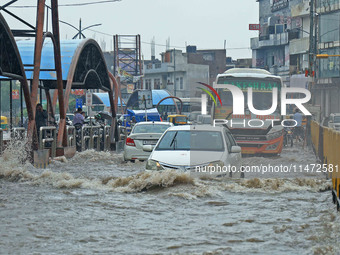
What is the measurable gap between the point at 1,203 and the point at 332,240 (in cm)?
637

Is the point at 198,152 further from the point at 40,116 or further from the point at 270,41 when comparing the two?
the point at 270,41

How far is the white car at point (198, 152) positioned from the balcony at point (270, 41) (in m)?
79.2

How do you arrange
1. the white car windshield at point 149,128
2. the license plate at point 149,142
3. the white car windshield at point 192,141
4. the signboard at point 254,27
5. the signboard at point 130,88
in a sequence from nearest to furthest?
the white car windshield at point 192,141 → the license plate at point 149,142 → the white car windshield at point 149,128 → the signboard at point 130,88 → the signboard at point 254,27

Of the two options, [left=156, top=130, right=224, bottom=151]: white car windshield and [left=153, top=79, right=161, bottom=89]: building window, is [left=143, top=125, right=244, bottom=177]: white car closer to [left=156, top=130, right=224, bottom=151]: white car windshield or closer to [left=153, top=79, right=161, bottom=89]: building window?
[left=156, top=130, right=224, bottom=151]: white car windshield

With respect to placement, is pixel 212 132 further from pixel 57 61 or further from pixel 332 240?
pixel 57 61

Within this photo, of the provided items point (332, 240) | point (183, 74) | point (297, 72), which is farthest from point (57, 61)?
point (183, 74)

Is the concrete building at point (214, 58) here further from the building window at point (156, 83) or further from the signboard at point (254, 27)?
the signboard at point (254, 27)

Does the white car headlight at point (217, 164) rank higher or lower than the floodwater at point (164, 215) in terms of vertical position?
higher

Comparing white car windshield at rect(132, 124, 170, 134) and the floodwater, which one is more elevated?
white car windshield at rect(132, 124, 170, 134)

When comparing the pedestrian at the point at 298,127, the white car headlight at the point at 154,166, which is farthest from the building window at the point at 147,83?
the white car headlight at the point at 154,166

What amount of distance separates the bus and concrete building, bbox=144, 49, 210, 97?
7848cm

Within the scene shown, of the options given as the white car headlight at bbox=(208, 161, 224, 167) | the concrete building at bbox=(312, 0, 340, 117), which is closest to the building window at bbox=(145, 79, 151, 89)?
the concrete building at bbox=(312, 0, 340, 117)

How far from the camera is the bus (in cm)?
2502

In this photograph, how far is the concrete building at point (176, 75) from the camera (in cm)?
11006
